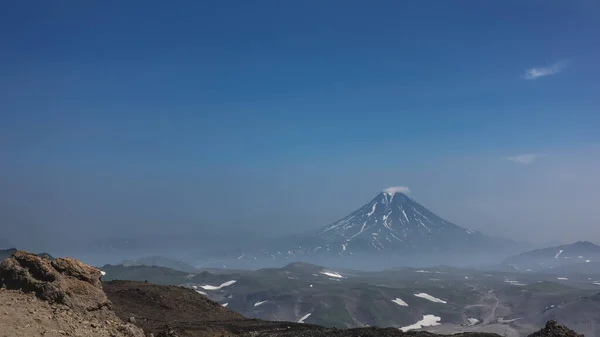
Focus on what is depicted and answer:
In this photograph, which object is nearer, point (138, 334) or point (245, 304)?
point (138, 334)

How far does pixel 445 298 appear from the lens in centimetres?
16450

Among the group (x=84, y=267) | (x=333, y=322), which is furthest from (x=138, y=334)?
(x=333, y=322)

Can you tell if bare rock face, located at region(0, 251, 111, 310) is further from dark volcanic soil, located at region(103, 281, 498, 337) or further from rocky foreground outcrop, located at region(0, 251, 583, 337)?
dark volcanic soil, located at region(103, 281, 498, 337)

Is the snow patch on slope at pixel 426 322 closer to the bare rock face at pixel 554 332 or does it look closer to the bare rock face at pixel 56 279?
the bare rock face at pixel 554 332

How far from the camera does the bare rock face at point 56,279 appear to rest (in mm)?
17547

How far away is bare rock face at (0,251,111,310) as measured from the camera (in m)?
17.5

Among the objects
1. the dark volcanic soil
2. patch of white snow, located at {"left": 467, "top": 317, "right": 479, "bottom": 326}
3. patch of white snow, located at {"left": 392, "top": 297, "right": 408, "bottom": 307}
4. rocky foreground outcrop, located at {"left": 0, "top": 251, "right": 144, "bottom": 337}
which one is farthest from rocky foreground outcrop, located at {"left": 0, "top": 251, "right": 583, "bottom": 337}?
patch of white snow, located at {"left": 392, "top": 297, "right": 408, "bottom": 307}

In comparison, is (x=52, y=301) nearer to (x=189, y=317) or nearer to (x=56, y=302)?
(x=56, y=302)

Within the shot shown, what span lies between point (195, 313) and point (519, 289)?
17648 cm

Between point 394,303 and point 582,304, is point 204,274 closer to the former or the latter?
point 394,303

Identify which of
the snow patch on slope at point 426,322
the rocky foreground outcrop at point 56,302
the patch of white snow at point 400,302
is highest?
the rocky foreground outcrop at point 56,302

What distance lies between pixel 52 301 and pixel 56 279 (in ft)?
5.20

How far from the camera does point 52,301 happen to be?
17297mm

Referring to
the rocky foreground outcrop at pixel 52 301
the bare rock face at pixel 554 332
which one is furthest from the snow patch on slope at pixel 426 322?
the rocky foreground outcrop at pixel 52 301
